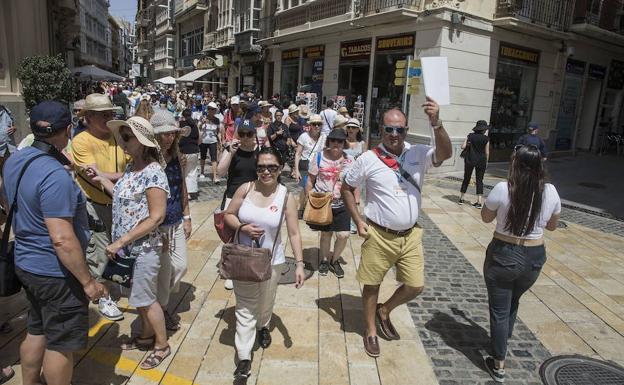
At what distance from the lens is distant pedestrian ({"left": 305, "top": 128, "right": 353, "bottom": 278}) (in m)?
5.19

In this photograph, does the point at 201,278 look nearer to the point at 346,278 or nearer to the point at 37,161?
the point at 346,278

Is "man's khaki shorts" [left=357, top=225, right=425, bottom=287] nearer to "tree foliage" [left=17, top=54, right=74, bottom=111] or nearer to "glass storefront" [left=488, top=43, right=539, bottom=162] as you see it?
"tree foliage" [left=17, top=54, right=74, bottom=111]

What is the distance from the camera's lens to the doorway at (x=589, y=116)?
62.0 feet

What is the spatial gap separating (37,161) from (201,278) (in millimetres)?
2823

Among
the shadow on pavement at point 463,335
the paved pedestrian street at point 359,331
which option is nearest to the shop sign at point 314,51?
the paved pedestrian street at point 359,331

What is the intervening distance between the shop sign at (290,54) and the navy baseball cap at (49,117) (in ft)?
57.7

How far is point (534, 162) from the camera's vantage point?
3182 millimetres

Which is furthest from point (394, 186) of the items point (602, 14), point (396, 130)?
point (602, 14)

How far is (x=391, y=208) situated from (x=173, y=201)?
1750mm

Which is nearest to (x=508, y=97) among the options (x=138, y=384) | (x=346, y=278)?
(x=346, y=278)

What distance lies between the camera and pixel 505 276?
128 inches

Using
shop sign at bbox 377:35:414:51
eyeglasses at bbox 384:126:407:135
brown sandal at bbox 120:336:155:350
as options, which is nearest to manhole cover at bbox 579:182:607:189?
shop sign at bbox 377:35:414:51

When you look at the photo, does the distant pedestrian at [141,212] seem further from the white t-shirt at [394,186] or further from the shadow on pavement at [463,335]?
the shadow on pavement at [463,335]

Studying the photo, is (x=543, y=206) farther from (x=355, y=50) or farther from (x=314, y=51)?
(x=314, y=51)
